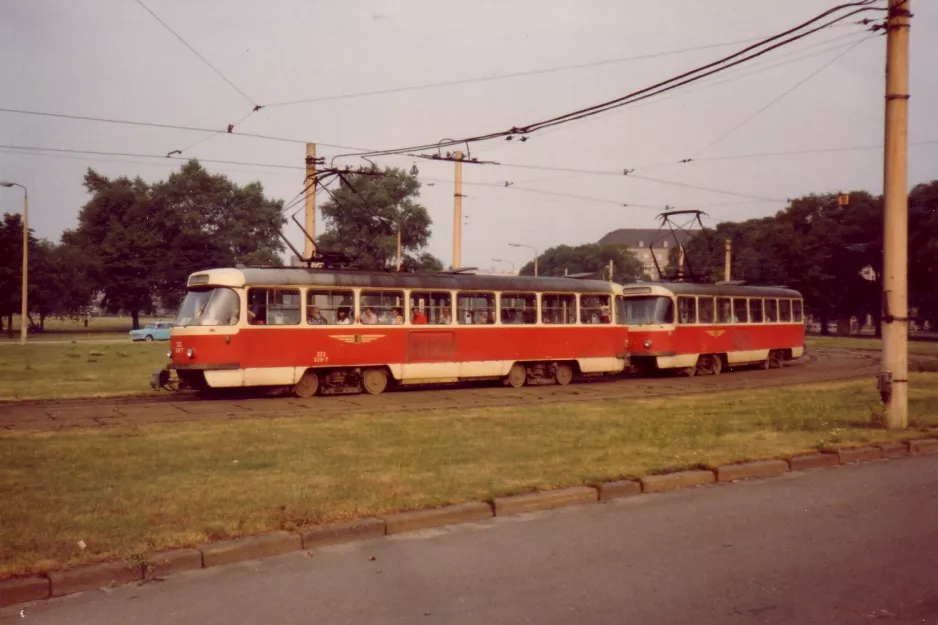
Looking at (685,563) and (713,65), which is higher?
(713,65)

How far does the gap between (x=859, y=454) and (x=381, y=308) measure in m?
11.4

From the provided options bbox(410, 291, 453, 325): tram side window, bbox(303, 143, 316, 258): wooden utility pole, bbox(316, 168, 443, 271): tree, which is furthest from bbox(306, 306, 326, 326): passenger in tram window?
bbox(316, 168, 443, 271): tree

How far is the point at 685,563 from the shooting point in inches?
248

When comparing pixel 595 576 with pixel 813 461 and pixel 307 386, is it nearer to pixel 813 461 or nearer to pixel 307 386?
pixel 813 461

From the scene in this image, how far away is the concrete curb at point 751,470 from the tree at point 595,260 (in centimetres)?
11747

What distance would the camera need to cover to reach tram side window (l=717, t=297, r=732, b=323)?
92.6 feet

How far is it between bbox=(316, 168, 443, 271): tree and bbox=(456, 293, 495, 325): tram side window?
162ft

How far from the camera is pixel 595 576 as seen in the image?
599cm

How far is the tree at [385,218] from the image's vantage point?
237 ft

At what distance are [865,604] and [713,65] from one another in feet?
35.0

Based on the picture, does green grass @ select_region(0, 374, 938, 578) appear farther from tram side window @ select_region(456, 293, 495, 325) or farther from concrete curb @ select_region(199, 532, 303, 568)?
tram side window @ select_region(456, 293, 495, 325)

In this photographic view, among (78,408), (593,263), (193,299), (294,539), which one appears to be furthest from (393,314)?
(593,263)

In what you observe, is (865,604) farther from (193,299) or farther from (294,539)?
(193,299)

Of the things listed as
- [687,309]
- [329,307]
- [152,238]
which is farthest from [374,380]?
[152,238]
